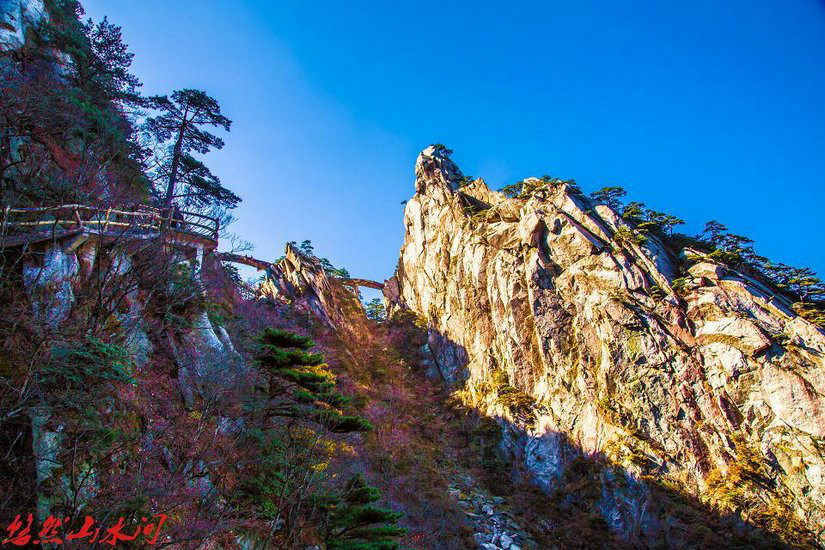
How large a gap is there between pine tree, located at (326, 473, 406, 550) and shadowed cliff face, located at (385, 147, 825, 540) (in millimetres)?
16543

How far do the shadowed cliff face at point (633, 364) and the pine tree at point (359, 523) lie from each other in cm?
1654

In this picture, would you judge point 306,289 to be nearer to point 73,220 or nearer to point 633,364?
point 73,220

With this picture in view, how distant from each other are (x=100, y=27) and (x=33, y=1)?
386 centimetres

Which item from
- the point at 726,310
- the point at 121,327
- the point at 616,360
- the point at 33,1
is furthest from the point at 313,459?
the point at 33,1

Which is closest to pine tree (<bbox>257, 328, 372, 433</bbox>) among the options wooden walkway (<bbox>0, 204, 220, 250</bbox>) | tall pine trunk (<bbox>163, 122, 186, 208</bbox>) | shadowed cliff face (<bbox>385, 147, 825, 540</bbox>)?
wooden walkway (<bbox>0, 204, 220, 250</bbox>)

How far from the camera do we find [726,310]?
79.8 ft

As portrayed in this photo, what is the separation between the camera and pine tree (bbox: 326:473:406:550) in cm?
1180

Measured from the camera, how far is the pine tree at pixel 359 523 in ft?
38.7

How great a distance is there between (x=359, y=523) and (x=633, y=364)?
2072cm

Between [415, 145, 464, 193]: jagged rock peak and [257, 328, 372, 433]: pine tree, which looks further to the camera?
[415, 145, 464, 193]: jagged rock peak

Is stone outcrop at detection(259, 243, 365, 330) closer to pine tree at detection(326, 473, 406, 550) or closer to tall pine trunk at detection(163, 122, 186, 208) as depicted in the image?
tall pine trunk at detection(163, 122, 186, 208)

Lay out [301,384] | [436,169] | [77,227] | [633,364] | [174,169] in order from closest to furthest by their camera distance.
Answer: [77,227] < [301,384] < [174,169] < [633,364] < [436,169]

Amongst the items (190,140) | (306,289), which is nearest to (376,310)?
(306,289)

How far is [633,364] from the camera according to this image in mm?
25094
